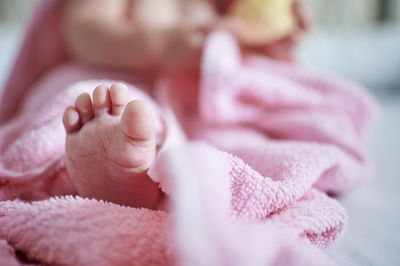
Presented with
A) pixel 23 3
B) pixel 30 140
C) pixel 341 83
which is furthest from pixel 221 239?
pixel 23 3

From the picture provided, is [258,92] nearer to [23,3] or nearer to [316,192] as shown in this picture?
[316,192]

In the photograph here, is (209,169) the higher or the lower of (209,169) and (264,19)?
the lower

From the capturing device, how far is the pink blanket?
282mm

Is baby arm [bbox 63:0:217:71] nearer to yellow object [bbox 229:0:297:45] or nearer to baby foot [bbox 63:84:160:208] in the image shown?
yellow object [bbox 229:0:297:45]

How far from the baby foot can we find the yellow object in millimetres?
388

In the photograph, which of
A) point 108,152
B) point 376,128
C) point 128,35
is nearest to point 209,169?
point 108,152

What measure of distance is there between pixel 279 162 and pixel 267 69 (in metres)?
0.35

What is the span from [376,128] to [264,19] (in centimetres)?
53

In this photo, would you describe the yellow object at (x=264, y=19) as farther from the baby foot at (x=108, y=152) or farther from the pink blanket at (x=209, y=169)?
the baby foot at (x=108, y=152)

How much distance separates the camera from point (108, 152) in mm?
381

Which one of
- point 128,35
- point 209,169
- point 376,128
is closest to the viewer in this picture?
point 209,169

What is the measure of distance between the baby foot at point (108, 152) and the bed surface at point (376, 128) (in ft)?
0.72

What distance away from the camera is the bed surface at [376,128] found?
40 cm

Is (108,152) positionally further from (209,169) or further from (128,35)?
(128,35)
